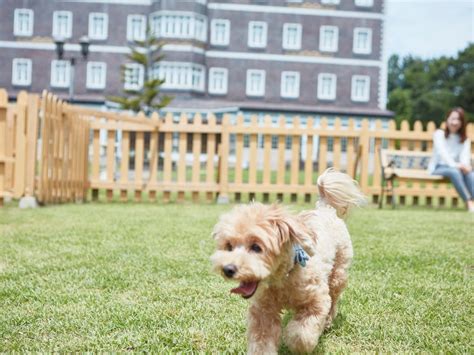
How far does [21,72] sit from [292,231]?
134ft

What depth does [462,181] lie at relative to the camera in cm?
953

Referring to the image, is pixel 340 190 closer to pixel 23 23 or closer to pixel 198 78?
pixel 198 78

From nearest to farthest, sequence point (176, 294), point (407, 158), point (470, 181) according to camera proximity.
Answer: point (176, 294) < point (470, 181) < point (407, 158)

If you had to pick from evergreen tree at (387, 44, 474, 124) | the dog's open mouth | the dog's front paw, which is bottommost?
the dog's front paw

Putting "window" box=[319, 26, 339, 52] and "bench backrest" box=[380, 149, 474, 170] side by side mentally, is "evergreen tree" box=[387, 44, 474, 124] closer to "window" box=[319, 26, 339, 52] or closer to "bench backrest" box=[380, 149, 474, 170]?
"window" box=[319, 26, 339, 52]

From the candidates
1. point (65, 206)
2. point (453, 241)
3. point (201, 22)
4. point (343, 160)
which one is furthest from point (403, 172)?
point (201, 22)

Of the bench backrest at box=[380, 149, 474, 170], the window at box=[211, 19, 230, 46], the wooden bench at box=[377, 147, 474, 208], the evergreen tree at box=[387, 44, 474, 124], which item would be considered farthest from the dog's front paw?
the evergreen tree at box=[387, 44, 474, 124]

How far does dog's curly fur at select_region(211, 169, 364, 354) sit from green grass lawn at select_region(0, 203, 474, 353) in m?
0.29

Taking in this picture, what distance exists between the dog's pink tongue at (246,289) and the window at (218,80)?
37.3m

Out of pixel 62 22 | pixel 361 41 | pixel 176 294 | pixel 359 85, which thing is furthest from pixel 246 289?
pixel 62 22

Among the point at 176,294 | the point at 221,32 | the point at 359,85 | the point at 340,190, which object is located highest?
the point at 221,32

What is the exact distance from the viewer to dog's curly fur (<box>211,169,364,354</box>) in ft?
7.94

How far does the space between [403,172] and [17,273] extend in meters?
7.77

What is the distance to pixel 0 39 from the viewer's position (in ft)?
130
